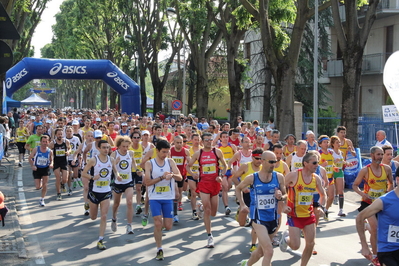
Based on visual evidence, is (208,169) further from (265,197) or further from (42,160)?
(42,160)

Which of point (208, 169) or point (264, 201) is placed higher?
point (208, 169)

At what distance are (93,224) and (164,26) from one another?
26180 mm

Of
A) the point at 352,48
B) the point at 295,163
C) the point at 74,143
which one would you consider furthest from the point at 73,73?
the point at 295,163

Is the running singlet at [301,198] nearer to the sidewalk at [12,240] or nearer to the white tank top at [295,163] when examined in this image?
the white tank top at [295,163]

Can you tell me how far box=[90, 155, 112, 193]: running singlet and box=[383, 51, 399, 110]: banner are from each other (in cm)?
550

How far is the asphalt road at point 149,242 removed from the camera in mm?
7801

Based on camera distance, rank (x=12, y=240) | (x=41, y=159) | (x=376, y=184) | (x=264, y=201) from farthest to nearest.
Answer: (x=41, y=159) < (x=12, y=240) < (x=376, y=184) < (x=264, y=201)

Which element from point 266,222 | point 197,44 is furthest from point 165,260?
point 197,44

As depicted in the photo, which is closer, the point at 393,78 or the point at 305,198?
the point at 305,198

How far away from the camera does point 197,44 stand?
27250mm

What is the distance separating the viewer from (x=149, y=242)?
350 inches

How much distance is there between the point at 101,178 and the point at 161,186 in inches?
52.8

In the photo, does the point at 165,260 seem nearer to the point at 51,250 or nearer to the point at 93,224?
the point at 51,250

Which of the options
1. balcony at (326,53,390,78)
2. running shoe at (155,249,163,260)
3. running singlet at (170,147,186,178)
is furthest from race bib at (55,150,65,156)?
balcony at (326,53,390,78)
